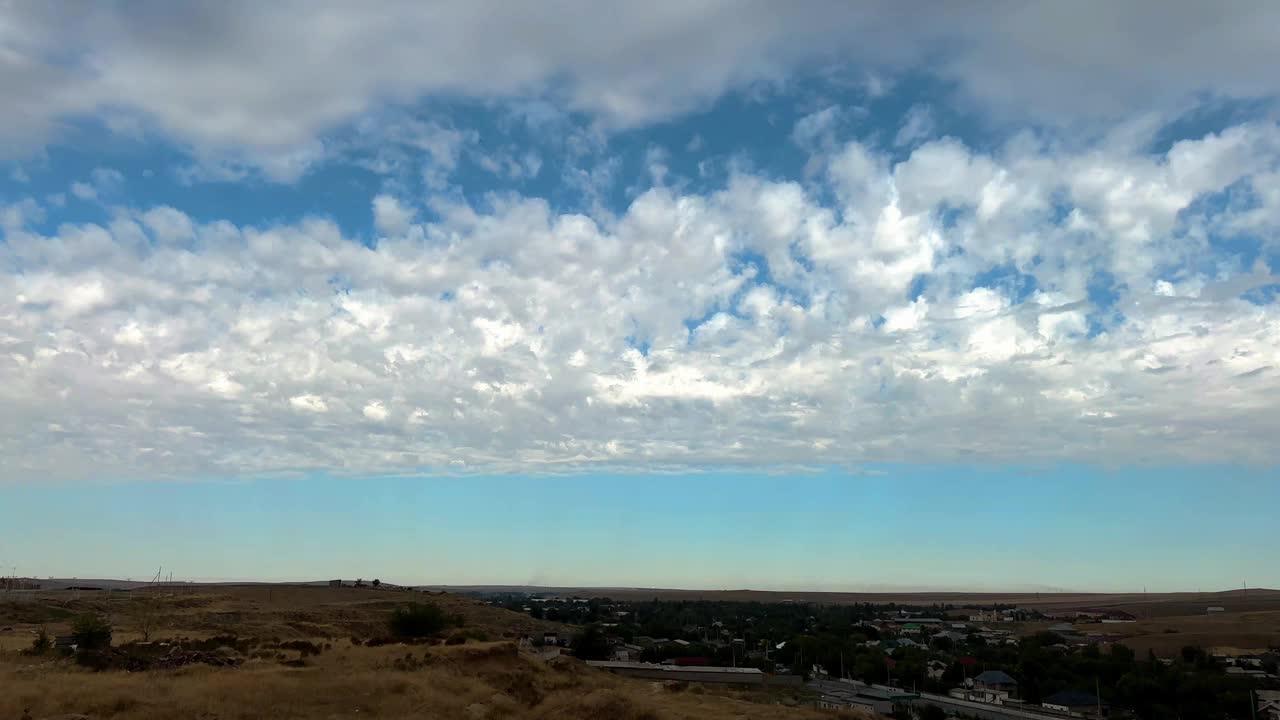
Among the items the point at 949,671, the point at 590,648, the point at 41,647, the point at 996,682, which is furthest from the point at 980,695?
the point at 41,647

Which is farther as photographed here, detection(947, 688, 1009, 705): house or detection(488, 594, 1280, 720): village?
detection(947, 688, 1009, 705): house

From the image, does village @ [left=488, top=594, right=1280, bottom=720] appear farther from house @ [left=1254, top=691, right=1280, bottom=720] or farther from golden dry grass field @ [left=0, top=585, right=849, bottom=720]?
golden dry grass field @ [left=0, top=585, right=849, bottom=720]

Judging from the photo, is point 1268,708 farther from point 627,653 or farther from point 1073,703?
point 627,653

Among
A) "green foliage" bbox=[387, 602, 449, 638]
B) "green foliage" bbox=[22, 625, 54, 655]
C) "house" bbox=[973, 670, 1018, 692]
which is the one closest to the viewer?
"green foliage" bbox=[22, 625, 54, 655]

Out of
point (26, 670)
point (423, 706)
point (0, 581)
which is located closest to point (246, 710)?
point (423, 706)

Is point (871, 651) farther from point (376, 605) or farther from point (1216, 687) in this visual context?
point (376, 605)

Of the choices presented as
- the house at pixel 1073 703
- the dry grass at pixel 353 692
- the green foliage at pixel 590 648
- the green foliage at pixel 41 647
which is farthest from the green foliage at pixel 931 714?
the green foliage at pixel 41 647

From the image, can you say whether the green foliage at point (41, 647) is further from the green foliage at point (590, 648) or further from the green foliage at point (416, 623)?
the green foliage at point (590, 648)

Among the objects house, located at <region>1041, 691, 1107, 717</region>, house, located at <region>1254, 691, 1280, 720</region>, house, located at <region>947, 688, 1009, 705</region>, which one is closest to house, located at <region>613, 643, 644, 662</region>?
house, located at <region>947, 688, 1009, 705</region>
